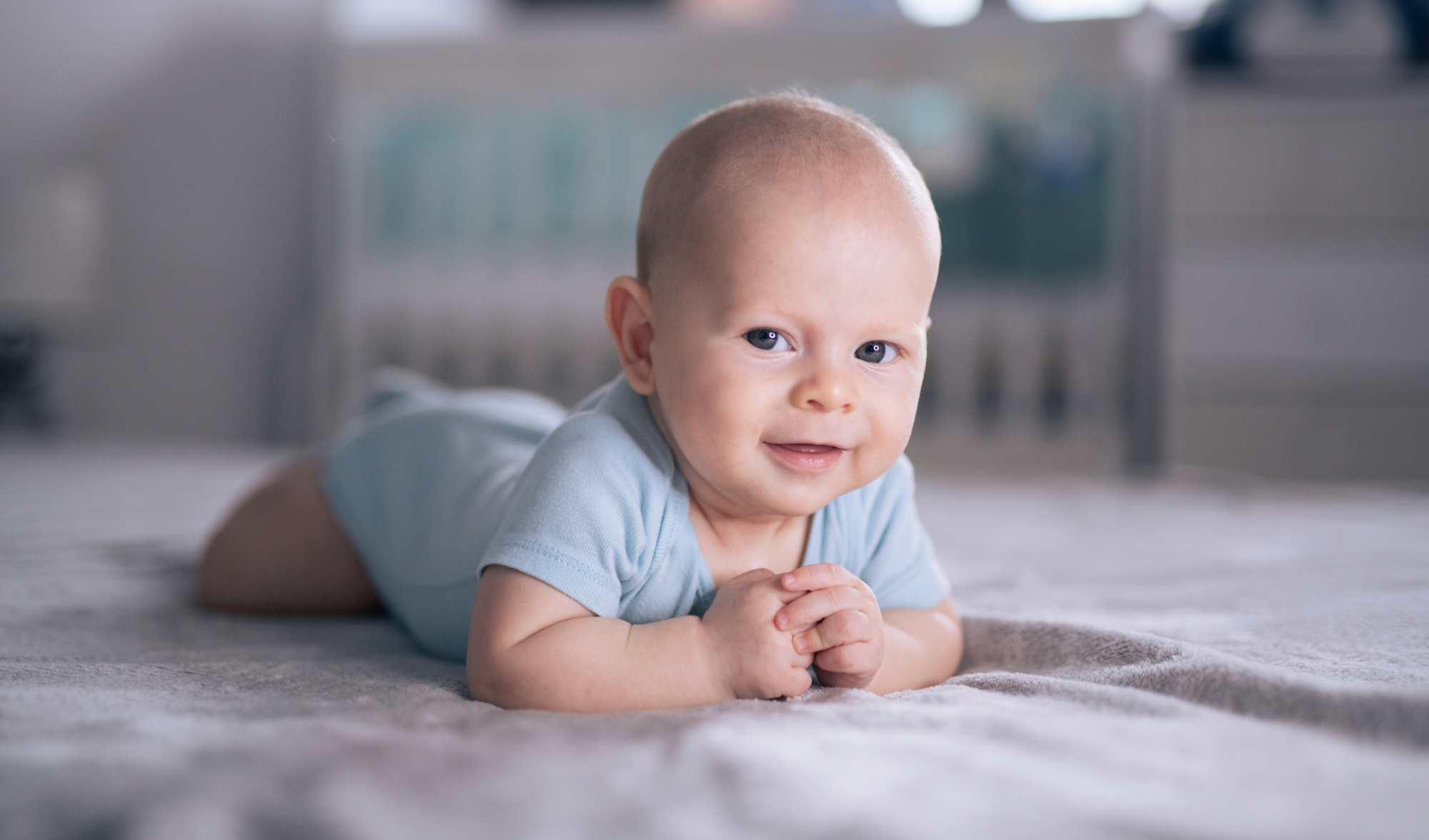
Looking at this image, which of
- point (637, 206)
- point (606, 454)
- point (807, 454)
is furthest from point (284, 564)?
point (637, 206)

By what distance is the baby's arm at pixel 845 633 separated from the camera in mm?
576

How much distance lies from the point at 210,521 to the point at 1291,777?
4.46 feet

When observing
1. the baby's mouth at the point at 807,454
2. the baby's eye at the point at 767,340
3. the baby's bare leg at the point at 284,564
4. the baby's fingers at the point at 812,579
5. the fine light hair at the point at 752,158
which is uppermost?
the fine light hair at the point at 752,158

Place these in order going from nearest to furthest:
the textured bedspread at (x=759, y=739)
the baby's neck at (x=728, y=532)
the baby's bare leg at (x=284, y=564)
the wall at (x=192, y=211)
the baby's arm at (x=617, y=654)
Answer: the textured bedspread at (x=759, y=739)
the baby's arm at (x=617, y=654)
the baby's neck at (x=728, y=532)
the baby's bare leg at (x=284, y=564)
the wall at (x=192, y=211)

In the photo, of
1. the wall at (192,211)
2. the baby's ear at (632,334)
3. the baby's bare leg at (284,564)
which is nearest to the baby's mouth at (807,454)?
the baby's ear at (632,334)

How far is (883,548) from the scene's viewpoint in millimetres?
730

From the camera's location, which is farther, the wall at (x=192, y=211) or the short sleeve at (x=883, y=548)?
the wall at (x=192, y=211)

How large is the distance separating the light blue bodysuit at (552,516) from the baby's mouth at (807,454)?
0.30 ft

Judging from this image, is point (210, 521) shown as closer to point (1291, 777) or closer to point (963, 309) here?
point (1291, 777)

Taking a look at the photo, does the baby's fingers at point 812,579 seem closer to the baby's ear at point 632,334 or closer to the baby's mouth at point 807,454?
the baby's mouth at point 807,454

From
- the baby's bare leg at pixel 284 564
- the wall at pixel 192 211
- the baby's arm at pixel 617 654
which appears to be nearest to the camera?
the baby's arm at pixel 617 654

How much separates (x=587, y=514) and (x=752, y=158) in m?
0.23

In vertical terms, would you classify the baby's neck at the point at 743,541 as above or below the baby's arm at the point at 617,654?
above

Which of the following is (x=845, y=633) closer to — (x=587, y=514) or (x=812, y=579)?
(x=812, y=579)
